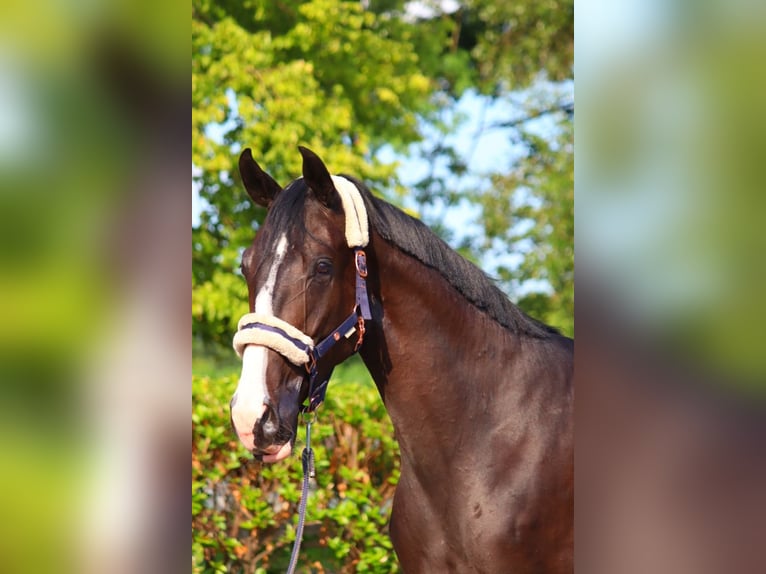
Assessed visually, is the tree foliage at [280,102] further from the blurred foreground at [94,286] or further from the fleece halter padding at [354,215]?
the blurred foreground at [94,286]

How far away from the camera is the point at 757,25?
67cm

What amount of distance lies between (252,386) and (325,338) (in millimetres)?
324

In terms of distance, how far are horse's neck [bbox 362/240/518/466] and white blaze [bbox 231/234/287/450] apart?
0.44m

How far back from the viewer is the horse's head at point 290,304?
2.51 m

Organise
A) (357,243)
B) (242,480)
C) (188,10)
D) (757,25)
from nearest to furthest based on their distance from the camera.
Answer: (757,25), (188,10), (357,243), (242,480)

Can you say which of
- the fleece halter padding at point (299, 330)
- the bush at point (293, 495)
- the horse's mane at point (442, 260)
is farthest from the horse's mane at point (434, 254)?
the bush at point (293, 495)

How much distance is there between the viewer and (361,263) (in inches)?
108

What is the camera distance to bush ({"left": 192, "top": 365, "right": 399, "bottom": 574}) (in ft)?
16.8

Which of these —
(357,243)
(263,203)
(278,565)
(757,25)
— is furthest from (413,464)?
(278,565)

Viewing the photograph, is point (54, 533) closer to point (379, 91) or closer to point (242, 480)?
point (242, 480)

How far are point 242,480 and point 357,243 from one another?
9.47 feet

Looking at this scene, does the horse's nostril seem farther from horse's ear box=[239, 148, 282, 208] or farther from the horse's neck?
horse's ear box=[239, 148, 282, 208]

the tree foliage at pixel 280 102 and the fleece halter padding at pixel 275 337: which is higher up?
the tree foliage at pixel 280 102

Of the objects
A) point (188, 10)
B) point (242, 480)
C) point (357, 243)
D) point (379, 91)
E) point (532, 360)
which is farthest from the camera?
point (379, 91)
